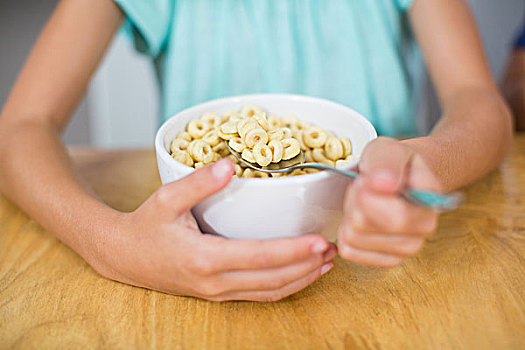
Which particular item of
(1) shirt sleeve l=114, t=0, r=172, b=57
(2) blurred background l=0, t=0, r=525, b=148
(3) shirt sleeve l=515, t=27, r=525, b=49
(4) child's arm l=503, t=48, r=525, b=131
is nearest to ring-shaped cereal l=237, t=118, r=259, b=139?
(1) shirt sleeve l=114, t=0, r=172, b=57

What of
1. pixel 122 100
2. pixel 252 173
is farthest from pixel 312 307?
pixel 122 100

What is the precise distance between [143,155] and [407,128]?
1.75 ft

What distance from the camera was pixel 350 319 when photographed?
17.4 inches

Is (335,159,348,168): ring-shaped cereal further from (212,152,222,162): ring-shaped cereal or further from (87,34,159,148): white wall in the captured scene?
(87,34,159,148): white wall

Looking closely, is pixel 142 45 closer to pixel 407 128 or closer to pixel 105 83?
pixel 407 128

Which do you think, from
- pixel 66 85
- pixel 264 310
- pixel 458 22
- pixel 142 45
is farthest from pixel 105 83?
pixel 264 310

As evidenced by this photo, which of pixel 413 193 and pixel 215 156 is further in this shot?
pixel 215 156

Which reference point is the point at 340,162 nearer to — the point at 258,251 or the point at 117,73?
the point at 258,251

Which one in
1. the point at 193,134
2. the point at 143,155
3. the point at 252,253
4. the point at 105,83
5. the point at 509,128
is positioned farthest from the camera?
the point at 105,83

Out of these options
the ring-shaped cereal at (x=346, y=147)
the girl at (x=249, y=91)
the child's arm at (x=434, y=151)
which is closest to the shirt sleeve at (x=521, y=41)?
the girl at (x=249, y=91)

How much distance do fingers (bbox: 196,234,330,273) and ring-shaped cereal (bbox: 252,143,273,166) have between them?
91 millimetres

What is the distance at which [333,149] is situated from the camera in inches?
20.9

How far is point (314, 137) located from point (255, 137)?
0.10 m

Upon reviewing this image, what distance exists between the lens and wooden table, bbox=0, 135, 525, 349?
16.6 inches
